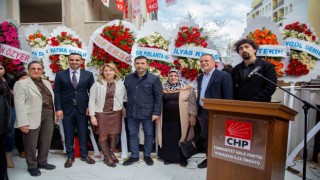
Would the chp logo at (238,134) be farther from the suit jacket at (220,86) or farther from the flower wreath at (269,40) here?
the flower wreath at (269,40)

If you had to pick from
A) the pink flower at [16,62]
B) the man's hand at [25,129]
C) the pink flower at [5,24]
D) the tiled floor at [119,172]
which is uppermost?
the pink flower at [5,24]

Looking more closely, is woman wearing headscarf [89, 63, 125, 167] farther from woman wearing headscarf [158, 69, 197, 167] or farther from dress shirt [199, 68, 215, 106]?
dress shirt [199, 68, 215, 106]

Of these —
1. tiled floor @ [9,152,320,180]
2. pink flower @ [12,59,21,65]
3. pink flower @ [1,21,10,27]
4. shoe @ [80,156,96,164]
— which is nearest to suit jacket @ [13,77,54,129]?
tiled floor @ [9,152,320,180]

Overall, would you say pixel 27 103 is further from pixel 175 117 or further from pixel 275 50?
pixel 275 50

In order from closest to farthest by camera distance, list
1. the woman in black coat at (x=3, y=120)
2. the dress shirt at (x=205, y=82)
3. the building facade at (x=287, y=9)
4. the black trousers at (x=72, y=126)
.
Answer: the woman in black coat at (x=3, y=120)
the dress shirt at (x=205, y=82)
the black trousers at (x=72, y=126)
the building facade at (x=287, y=9)

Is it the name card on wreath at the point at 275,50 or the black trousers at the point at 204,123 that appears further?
the name card on wreath at the point at 275,50

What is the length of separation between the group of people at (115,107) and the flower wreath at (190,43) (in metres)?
0.40

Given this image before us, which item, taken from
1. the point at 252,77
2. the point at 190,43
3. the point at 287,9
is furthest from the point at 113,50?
Result: the point at 287,9

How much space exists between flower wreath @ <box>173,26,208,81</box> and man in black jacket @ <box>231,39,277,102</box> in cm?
100

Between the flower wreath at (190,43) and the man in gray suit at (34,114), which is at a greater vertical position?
the flower wreath at (190,43)

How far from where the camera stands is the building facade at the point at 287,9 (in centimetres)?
1873

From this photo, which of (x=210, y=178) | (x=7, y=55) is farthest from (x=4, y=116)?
(x=210, y=178)

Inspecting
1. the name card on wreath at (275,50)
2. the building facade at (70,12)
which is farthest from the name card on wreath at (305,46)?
the building facade at (70,12)

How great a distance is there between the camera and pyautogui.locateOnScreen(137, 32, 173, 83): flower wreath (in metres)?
4.04
